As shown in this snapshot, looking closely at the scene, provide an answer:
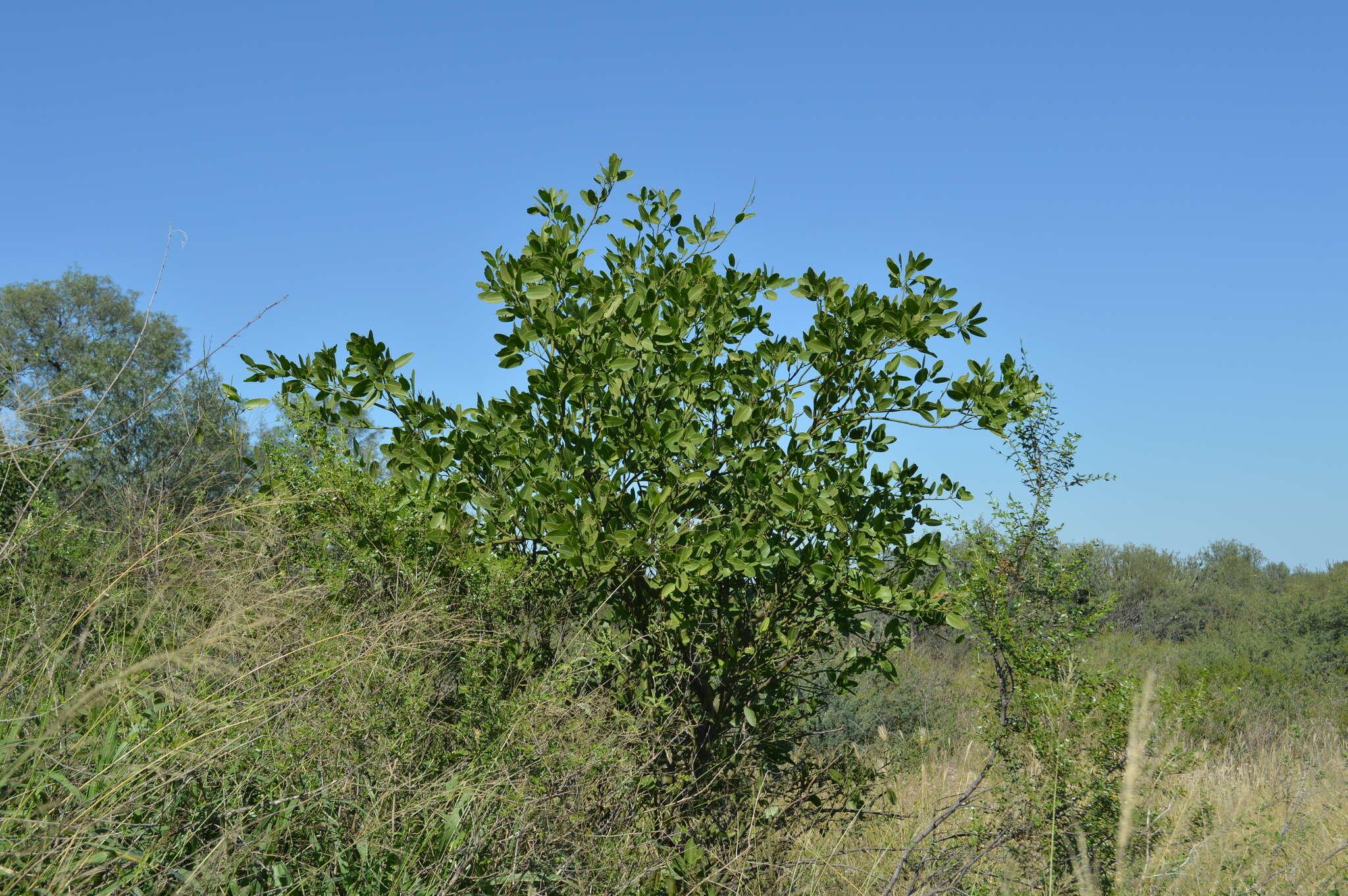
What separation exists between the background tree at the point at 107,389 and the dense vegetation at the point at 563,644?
0.09m

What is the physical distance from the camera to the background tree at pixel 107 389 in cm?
294

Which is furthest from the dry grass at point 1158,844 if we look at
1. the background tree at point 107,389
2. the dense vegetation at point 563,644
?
the background tree at point 107,389

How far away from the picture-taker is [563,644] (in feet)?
10.3

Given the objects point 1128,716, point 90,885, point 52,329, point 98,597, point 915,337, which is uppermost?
point 52,329

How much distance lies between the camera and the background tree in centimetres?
294

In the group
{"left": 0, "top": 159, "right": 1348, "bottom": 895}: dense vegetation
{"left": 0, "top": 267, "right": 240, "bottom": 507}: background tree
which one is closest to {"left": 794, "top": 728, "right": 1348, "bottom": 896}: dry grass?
{"left": 0, "top": 159, "right": 1348, "bottom": 895}: dense vegetation

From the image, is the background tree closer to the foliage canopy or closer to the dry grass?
the foliage canopy

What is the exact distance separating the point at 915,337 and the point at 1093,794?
6.87ft

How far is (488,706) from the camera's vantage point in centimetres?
281

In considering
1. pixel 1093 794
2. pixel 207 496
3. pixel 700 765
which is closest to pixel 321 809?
pixel 700 765

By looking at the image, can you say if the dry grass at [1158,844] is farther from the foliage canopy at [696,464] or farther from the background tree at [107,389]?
the background tree at [107,389]

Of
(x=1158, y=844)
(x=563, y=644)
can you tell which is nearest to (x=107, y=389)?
(x=563, y=644)

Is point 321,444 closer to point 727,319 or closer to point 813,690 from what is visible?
point 727,319

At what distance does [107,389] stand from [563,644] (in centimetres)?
170
